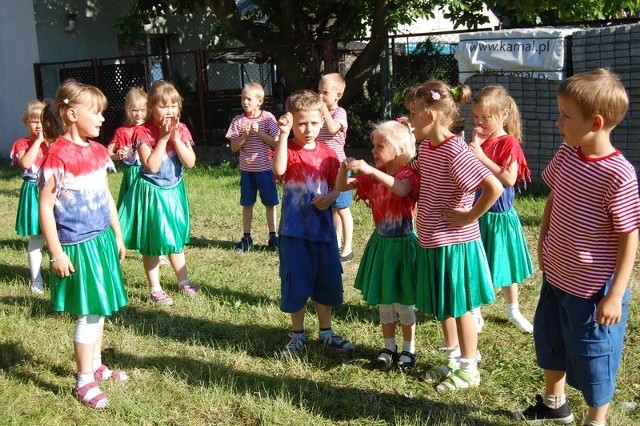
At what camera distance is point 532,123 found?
898cm

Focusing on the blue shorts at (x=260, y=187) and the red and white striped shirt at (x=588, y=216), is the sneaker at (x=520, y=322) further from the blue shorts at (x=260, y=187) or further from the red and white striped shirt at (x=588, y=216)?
the blue shorts at (x=260, y=187)

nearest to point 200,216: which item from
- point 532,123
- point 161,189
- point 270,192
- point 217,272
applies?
point 270,192

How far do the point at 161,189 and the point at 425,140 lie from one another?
2338 mm

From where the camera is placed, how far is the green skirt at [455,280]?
3.53m

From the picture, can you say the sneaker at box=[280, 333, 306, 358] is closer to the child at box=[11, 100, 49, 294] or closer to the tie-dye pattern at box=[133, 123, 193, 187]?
the tie-dye pattern at box=[133, 123, 193, 187]

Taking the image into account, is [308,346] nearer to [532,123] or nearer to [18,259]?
[18,259]

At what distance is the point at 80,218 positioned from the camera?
145 inches

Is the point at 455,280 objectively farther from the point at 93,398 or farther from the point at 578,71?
the point at 578,71

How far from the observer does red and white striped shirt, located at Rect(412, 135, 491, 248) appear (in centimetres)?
337

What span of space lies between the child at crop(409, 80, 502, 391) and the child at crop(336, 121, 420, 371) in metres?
0.12

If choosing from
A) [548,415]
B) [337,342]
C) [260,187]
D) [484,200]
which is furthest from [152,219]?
[548,415]

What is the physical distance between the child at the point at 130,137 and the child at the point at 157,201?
18cm

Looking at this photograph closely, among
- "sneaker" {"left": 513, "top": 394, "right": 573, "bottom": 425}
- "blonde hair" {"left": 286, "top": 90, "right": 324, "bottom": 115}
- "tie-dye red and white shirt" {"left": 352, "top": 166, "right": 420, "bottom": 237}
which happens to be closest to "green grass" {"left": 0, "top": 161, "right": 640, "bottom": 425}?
"sneaker" {"left": 513, "top": 394, "right": 573, "bottom": 425}

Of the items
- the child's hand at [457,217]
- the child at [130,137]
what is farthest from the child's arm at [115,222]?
the child's hand at [457,217]
